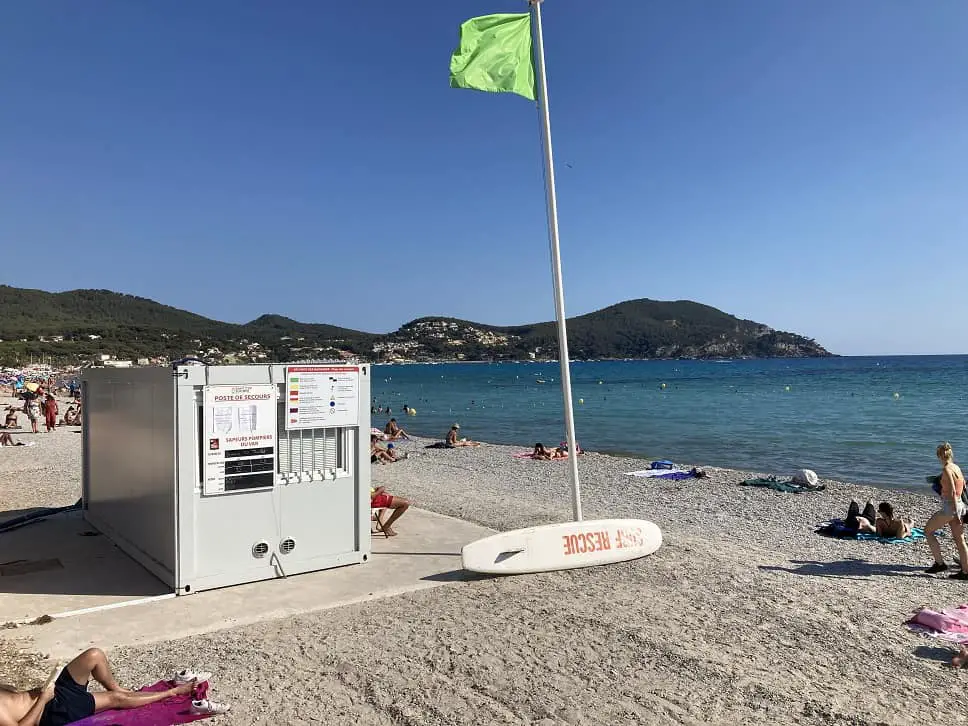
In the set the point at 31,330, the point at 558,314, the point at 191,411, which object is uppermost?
the point at 31,330

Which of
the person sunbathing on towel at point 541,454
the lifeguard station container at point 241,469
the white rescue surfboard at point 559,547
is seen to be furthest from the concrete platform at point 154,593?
the person sunbathing on towel at point 541,454

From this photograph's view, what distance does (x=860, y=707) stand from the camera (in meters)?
4.55

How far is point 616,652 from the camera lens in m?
5.43

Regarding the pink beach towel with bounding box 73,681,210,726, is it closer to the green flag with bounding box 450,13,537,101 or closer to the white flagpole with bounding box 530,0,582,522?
the white flagpole with bounding box 530,0,582,522

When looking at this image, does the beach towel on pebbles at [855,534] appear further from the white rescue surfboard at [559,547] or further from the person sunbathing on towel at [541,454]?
the person sunbathing on towel at [541,454]

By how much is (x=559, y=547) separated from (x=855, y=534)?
5.82 meters

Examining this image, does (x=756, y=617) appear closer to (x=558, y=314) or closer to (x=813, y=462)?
(x=558, y=314)

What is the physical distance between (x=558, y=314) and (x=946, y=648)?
15.8ft

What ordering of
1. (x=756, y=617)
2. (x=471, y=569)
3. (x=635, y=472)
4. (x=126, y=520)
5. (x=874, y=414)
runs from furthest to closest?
(x=874, y=414) < (x=635, y=472) < (x=126, y=520) < (x=471, y=569) < (x=756, y=617)

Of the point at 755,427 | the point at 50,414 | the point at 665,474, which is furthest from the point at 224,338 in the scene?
the point at 665,474

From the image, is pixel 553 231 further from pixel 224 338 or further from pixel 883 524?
pixel 224 338

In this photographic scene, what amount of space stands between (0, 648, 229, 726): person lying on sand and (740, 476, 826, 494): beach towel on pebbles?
13.9 meters

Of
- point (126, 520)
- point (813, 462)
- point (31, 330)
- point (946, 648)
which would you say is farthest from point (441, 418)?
point (31, 330)

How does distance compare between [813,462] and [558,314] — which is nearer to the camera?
[558,314]
